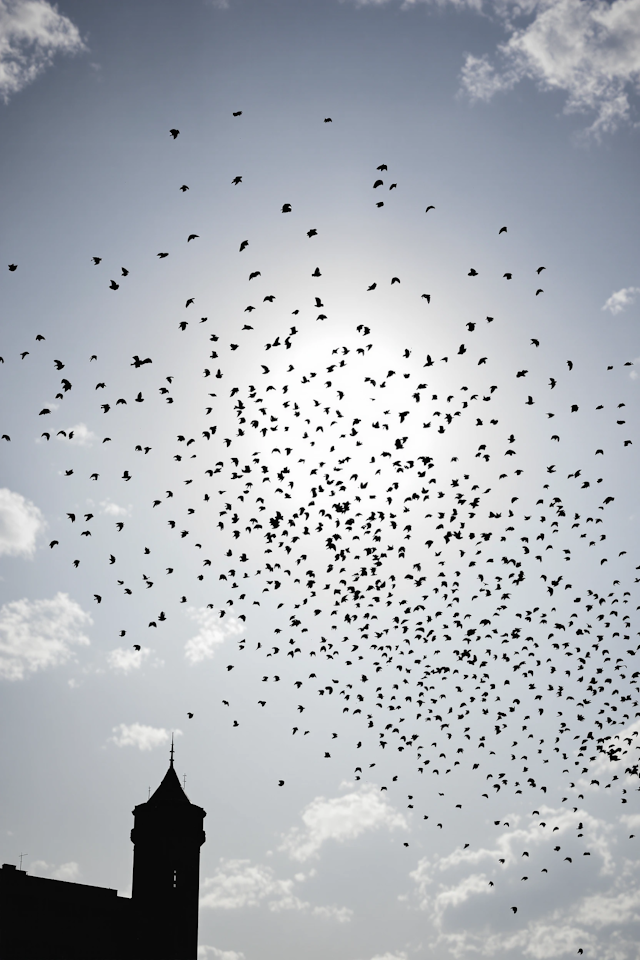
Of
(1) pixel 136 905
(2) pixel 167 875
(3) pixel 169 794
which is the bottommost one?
(1) pixel 136 905

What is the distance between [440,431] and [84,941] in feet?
174

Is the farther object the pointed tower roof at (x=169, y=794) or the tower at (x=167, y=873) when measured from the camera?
the pointed tower roof at (x=169, y=794)

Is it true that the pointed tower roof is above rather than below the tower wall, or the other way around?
above

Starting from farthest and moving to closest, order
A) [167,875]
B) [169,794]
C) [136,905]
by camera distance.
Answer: [169,794], [167,875], [136,905]

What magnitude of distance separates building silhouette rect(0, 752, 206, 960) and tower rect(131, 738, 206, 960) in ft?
0.22

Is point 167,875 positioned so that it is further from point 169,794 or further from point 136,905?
point 169,794

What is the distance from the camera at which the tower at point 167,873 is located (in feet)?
207

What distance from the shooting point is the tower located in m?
63.0

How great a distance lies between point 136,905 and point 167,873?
320 centimetres

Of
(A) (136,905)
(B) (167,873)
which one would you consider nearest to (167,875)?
(B) (167,873)

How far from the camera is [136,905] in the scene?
64.3 metres

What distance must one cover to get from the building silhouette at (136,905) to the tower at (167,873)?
0.07 meters

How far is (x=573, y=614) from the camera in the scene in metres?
30.6

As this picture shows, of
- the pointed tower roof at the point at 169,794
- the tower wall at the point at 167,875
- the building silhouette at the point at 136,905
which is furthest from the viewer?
the pointed tower roof at the point at 169,794
